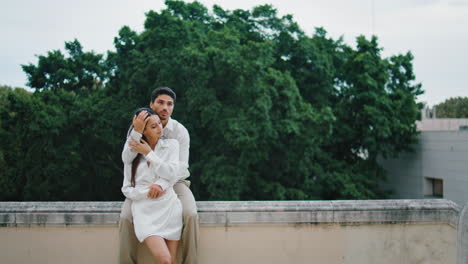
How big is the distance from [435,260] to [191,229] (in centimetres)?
216

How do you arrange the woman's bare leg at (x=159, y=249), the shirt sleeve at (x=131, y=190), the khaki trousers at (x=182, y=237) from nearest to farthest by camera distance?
the woman's bare leg at (x=159, y=249)
the shirt sleeve at (x=131, y=190)
the khaki trousers at (x=182, y=237)

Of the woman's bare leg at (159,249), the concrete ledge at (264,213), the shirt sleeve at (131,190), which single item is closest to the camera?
the woman's bare leg at (159,249)

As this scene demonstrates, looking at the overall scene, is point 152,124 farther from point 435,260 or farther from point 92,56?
point 92,56

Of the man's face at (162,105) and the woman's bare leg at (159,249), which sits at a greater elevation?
the man's face at (162,105)

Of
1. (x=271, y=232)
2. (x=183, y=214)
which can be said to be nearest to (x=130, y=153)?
(x=183, y=214)

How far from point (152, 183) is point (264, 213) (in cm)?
107

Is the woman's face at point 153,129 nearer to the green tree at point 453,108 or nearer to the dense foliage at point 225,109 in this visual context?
the dense foliage at point 225,109

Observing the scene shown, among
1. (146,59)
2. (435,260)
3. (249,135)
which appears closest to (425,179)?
(249,135)

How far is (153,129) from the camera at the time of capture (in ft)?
9.66

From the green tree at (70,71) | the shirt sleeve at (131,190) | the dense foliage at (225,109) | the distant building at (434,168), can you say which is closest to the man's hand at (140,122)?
the shirt sleeve at (131,190)

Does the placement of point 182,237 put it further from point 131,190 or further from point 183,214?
point 131,190

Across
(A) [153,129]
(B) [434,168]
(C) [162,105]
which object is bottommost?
(B) [434,168]

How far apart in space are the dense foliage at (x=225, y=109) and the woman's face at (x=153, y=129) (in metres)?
8.70

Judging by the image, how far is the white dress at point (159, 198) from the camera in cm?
286
